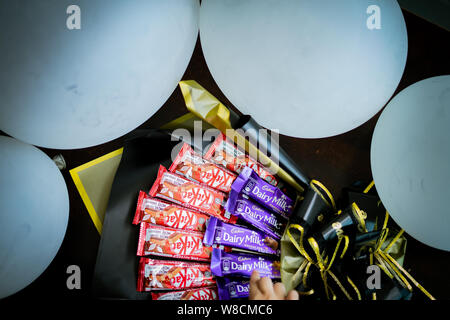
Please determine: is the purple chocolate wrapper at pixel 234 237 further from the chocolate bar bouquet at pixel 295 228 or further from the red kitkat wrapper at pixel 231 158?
the red kitkat wrapper at pixel 231 158

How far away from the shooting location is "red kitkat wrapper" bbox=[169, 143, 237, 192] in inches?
36.6

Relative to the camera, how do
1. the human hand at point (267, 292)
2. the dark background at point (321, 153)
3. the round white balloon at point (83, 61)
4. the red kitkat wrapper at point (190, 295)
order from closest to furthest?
the round white balloon at point (83, 61) < the human hand at point (267, 292) < the red kitkat wrapper at point (190, 295) < the dark background at point (321, 153)

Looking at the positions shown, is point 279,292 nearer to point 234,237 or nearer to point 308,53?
point 234,237

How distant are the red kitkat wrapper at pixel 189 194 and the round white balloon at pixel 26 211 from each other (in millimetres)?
275

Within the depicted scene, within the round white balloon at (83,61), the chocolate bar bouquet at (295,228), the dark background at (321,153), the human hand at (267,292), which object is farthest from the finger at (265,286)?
the dark background at (321,153)

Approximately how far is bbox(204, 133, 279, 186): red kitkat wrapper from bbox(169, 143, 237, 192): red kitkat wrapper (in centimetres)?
2

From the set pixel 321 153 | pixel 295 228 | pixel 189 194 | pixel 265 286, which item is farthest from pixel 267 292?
pixel 321 153

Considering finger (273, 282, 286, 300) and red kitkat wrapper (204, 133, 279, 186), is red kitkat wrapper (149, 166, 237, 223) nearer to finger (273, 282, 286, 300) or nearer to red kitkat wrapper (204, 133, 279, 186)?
red kitkat wrapper (204, 133, 279, 186)

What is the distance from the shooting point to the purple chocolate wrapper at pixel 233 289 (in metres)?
0.87

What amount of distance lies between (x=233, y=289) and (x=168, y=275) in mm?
206
